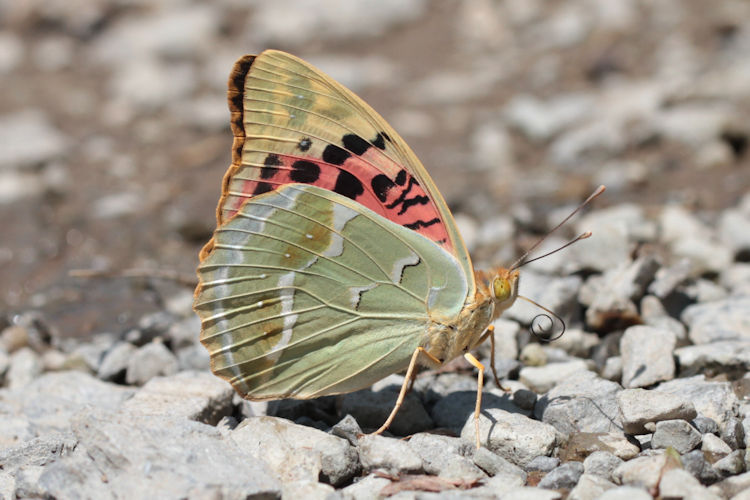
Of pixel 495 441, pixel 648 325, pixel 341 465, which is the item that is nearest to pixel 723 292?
pixel 648 325

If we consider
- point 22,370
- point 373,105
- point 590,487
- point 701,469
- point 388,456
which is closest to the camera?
point 590,487

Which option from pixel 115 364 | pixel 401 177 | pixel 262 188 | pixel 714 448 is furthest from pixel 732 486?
pixel 115 364

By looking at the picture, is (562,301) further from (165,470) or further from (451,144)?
(451,144)

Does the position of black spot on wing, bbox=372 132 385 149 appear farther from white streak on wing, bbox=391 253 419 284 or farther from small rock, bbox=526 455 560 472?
small rock, bbox=526 455 560 472

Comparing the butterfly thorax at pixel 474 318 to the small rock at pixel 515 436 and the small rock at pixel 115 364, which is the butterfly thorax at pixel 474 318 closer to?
the small rock at pixel 515 436

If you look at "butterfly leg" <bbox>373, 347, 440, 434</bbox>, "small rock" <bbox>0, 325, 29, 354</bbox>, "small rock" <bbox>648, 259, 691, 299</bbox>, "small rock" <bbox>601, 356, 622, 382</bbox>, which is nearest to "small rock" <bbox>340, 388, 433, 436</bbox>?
"butterfly leg" <bbox>373, 347, 440, 434</bbox>

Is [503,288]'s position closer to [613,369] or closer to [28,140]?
[613,369]
